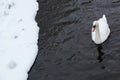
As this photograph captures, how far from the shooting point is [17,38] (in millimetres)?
14039

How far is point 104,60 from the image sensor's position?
11.2m

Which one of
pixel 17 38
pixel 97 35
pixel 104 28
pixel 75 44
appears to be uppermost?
pixel 104 28

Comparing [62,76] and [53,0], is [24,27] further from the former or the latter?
[62,76]

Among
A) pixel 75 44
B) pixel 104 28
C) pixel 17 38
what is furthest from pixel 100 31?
pixel 17 38

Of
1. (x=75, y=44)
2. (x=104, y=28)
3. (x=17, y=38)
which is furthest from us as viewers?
(x=17, y=38)

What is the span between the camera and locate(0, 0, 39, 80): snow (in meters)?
11.9

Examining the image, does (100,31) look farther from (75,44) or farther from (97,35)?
(75,44)

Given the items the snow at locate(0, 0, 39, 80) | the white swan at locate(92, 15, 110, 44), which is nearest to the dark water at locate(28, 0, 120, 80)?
the white swan at locate(92, 15, 110, 44)

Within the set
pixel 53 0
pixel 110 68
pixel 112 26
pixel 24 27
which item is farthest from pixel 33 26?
pixel 110 68

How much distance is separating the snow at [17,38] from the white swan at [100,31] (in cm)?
255

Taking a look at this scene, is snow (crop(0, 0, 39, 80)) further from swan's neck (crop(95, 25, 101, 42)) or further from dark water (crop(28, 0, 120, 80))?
swan's neck (crop(95, 25, 101, 42))

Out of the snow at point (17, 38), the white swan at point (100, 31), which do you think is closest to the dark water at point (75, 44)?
the white swan at point (100, 31)

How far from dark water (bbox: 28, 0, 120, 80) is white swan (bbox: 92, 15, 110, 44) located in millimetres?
208

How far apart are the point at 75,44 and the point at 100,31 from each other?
3.95 ft
